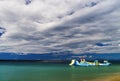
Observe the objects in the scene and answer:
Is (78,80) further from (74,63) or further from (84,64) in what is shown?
(74,63)

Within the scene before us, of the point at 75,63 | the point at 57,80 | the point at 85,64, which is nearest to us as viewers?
the point at 57,80

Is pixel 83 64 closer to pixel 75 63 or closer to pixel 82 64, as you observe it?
pixel 82 64

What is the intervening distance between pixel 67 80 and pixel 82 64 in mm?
70551

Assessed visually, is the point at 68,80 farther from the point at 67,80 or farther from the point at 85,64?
the point at 85,64

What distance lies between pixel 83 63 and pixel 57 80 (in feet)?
242

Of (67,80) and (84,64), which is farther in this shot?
(84,64)

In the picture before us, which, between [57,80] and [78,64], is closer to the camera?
[57,80]

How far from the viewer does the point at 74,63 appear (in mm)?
117188

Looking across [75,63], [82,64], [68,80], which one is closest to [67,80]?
[68,80]

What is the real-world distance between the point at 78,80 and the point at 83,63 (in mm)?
72225

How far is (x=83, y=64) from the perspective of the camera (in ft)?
360

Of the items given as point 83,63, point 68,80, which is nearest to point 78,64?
point 83,63

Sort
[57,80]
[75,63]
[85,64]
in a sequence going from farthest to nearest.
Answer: [75,63], [85,64], [57,80]

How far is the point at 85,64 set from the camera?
109m
